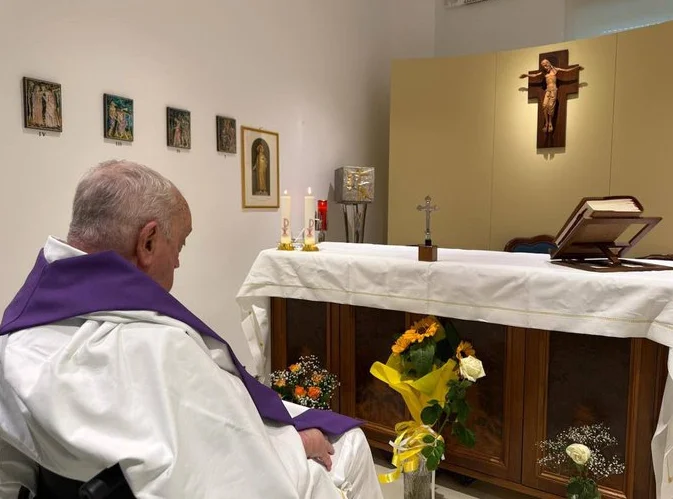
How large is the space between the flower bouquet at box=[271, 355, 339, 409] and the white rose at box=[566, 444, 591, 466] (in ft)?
3.56

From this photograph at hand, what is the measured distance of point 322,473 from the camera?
1.35 m

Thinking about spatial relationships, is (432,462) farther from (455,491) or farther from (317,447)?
(317,447)

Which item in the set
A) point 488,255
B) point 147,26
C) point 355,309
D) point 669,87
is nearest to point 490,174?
point 669,87

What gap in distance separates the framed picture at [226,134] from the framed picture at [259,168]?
Answer: 0.11 metres

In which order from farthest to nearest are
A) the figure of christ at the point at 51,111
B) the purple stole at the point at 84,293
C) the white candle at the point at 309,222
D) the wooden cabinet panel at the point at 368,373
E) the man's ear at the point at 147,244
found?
the white candle at the point at 309,222 → the figure of christ at the point at 51,111 → the wooden cabinet panel at the point at 368,373 → the man's ear at the point at 147,244 → the purple stole at the point at 84,293

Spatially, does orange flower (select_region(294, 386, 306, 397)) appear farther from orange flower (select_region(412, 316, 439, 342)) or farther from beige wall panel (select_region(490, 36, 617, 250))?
beige wall panel (select_region(490, 36, 617, 250))

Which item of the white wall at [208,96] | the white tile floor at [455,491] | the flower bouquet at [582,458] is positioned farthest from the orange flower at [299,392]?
the white wall at [208,96]

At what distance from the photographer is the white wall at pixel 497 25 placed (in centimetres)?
530

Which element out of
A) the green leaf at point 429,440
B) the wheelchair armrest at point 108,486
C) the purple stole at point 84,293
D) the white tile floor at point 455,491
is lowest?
the white tile floor at point 455,491

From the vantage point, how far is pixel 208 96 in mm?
3705

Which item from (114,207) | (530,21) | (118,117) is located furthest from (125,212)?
(530,21)

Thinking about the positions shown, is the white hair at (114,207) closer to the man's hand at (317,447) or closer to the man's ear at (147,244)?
the man's ear at (147,244)

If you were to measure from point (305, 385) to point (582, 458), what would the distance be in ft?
4.04

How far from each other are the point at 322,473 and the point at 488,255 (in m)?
1.61
